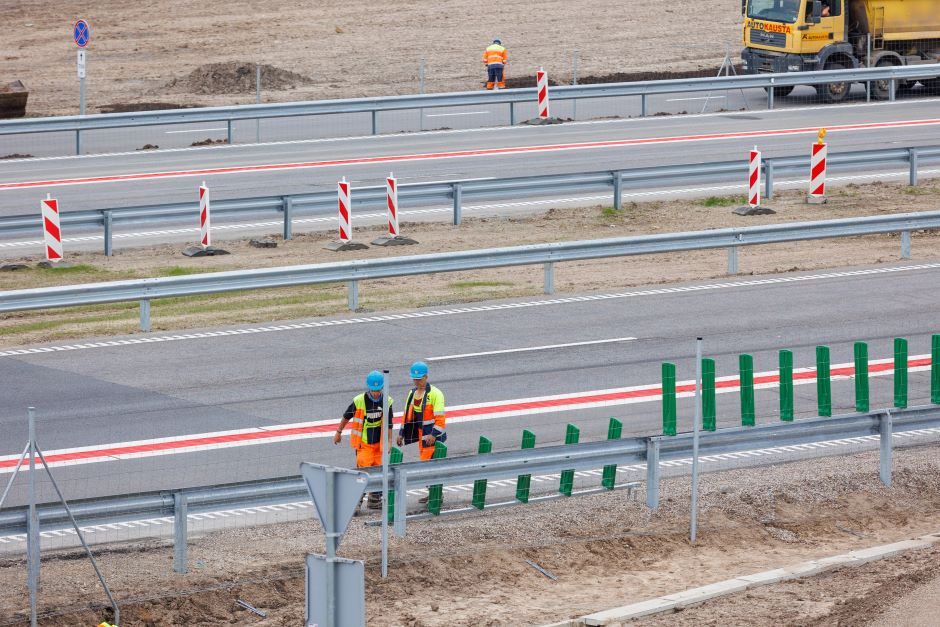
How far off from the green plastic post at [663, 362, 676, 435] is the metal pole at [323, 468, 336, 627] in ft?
17.3

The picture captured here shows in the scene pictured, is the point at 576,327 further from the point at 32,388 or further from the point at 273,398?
the point at 32,388

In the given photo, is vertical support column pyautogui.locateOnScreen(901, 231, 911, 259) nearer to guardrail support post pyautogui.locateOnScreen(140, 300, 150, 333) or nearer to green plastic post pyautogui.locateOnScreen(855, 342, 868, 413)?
green plastic post pyautogui.locateOnScreen(855, 342, 868, 413)

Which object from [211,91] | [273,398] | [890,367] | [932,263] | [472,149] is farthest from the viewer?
[211,91]

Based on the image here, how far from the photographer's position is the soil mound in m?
40.4

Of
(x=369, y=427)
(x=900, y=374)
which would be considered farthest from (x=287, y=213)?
(x=900, y=374)

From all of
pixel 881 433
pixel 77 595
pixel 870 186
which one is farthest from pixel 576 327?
pixel 870 186

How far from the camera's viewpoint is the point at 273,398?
52.6ft

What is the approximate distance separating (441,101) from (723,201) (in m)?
9.68

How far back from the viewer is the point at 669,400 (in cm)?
1324

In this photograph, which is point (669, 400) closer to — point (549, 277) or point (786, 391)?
point (786, 391)

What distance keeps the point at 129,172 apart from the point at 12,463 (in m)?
17.0

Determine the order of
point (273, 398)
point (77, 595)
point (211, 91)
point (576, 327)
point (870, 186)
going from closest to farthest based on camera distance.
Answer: point (77, 595), point (273, 398), point (576, 327), point (870, 186), point (211, 91)

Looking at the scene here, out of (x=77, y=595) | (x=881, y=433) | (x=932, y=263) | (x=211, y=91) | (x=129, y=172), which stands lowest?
(x=77, y=595)

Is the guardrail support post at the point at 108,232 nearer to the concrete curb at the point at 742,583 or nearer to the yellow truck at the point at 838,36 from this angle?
the concrete curb at the point at 742,583
